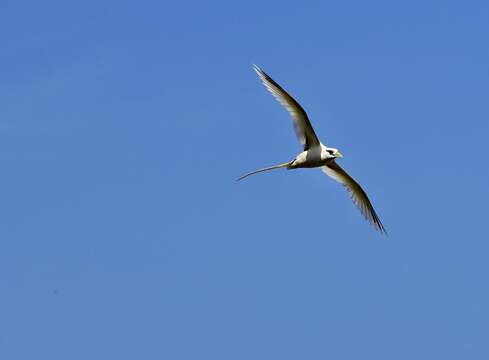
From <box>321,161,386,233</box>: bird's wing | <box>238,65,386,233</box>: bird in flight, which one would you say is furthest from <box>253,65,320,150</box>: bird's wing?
<box>321,161,386,233</box>: bird's wing

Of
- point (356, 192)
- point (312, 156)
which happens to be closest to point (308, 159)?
point (312, 156)

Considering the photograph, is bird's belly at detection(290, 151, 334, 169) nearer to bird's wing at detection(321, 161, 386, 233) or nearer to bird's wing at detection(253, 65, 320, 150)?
bird's wing at detection(253, 65, 320, 150)

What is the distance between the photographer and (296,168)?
226ft

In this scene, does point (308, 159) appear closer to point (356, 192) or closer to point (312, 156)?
point (312, 156)

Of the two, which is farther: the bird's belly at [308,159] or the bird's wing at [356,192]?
the bird's wing at [356,192]

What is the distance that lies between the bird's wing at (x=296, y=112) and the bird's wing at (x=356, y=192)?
6.29 meters

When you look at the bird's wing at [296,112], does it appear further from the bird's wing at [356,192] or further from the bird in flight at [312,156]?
the bird's wing at [356,192]

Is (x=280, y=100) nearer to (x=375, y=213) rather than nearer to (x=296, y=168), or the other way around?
(x=296, y=168)

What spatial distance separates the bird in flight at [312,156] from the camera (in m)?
64.0

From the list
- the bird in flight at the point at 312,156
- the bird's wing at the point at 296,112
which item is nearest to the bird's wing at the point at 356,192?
the bird in flight at the point at 312,156

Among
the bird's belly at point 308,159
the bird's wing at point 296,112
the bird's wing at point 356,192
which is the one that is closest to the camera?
the bird's wing at point 296,112

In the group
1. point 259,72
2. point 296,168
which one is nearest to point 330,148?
point 296,168

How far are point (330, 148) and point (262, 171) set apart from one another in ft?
14.0

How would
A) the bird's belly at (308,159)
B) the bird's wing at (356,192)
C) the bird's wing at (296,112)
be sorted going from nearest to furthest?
the bird's wing at (296,112), the bird's belly at (308,159), the bird's wing at (356,192)
